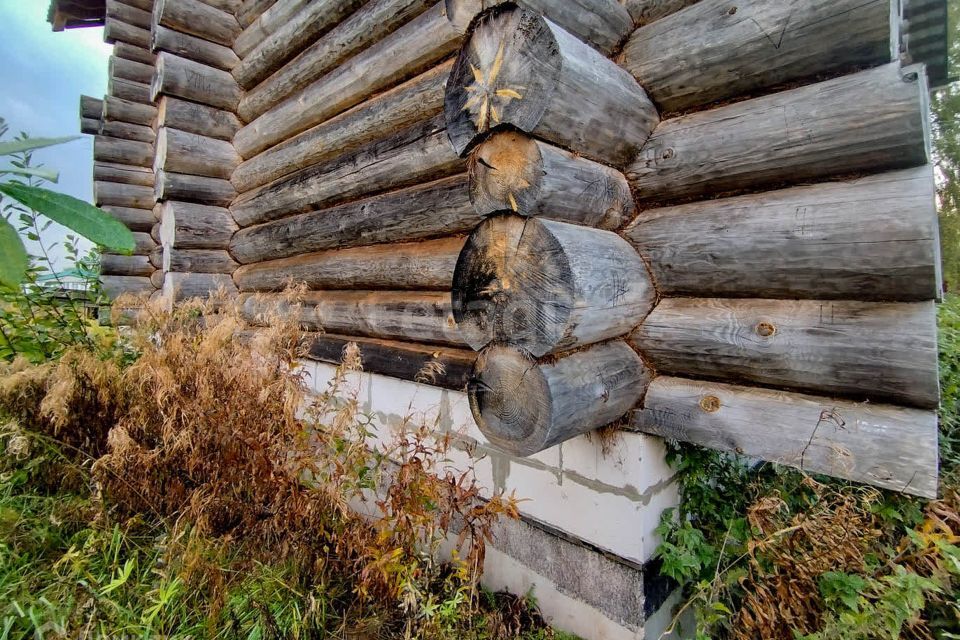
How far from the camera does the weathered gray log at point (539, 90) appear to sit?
1576 millimetres

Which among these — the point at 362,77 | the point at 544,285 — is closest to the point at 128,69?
the point at 362,77

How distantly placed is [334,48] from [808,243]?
11.0 feet

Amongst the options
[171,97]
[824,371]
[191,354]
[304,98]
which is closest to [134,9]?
[171,97]

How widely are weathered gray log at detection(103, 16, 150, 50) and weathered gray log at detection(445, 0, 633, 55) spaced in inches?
290

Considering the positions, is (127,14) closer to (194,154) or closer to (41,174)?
(194,154)

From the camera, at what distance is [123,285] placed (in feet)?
20.9

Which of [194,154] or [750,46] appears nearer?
[750,46]

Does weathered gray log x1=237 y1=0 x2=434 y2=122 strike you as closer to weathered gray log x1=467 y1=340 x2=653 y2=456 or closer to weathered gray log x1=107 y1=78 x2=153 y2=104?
weathered gray log x1=467 y1=340 x2=653 y2=456

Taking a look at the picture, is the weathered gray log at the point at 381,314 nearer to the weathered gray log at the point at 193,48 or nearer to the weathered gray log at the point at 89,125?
the weathered gray log at the point at 193,48

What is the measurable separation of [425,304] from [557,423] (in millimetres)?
1312

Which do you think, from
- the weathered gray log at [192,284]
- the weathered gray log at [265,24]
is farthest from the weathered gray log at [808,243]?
the weathered gray log at [192,284]

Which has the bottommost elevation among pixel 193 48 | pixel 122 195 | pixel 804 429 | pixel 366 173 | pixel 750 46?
pixel 804 429

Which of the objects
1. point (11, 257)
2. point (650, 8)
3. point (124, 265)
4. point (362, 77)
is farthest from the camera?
point (124, 265)

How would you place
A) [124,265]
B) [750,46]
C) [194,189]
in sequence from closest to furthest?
[750,46], [194,189], [124,265]
